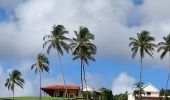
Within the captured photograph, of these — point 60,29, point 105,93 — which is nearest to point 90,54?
point 60,29

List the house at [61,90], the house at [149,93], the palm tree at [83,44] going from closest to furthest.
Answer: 1. the palm tree at [83,44]
2. the house at [149,93]
3. the house at [61,90]

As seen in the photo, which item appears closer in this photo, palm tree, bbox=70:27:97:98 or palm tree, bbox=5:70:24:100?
palm tree, bbox=70:27:97:98

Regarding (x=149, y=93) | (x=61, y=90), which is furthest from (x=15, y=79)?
(x=149, y=93)

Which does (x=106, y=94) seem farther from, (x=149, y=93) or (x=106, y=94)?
(x=149, y=93)

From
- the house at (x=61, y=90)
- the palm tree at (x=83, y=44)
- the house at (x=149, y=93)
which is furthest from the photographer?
the house at (x=61, y=90)

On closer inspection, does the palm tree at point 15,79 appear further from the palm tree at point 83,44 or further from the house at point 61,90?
the palm tree at point 83,44

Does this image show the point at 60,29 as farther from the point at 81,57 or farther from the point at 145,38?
the point at 145,38

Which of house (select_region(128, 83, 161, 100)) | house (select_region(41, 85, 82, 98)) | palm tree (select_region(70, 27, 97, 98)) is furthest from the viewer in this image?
house (select_region(41, 85, 82, 98))

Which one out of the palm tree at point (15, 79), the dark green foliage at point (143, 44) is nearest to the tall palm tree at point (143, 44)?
the dark green foliage at point (143, 44)

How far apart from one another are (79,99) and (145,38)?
81.1 ft

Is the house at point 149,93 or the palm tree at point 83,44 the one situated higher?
the palm tree at point 83,44

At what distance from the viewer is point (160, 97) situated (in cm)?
13912

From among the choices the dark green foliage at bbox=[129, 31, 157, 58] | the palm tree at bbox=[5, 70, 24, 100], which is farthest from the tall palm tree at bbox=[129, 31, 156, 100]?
the palm tree at bbox=[5, 70, 24, 100]

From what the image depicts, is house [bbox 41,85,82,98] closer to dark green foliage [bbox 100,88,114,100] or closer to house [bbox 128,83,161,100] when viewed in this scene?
dark green foliage [bbox 100,88,114,100]
